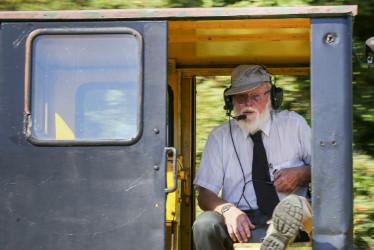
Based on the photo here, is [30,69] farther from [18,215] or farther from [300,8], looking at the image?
[300,8]

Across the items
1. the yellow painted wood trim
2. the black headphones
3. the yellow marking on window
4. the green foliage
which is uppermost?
the yellow painted wood trim

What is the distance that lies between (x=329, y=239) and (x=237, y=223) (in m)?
0.58

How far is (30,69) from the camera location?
4090 millimetres

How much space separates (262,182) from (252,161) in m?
0.14

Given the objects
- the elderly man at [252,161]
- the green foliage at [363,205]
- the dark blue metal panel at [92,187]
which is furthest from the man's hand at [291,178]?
the green foliage at [363,205]

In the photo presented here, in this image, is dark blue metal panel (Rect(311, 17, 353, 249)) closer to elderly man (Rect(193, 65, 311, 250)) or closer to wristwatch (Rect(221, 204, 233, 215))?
elderly man (Rect(193, 65, 311, 250))

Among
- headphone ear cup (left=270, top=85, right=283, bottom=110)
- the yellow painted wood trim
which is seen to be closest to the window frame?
the yellow painted wood trim

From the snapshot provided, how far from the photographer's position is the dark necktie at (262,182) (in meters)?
4.57

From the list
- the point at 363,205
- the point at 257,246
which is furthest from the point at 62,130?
the point at 363,205

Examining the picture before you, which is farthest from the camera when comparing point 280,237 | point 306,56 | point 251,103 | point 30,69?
point 306,56

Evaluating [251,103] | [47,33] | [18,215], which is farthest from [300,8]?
[18,215]

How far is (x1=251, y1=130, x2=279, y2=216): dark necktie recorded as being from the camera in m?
4.57

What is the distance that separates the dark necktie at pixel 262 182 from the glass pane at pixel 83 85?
94cm

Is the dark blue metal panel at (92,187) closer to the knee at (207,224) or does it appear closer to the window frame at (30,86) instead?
the window frame at (30,86)
